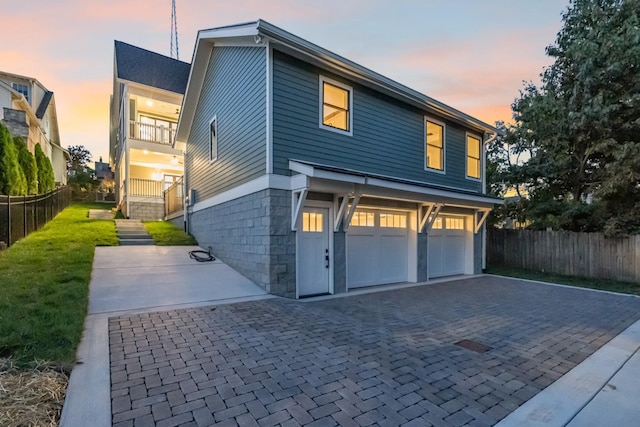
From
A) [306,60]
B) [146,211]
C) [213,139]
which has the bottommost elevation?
[146,211]

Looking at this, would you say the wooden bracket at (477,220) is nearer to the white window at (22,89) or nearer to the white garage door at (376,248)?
the white garage door at (376,248)

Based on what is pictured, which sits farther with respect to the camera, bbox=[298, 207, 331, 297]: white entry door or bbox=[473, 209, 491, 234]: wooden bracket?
bbox=[473, 209, 491, 234]: wooden bracket

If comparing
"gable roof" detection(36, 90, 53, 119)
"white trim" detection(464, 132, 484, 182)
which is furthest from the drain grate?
"gable roof" detection(36, 90, 53, 119)

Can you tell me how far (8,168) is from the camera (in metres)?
9.68

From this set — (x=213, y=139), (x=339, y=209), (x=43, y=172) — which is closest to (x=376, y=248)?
(x=339, y=209)

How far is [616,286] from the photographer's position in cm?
919

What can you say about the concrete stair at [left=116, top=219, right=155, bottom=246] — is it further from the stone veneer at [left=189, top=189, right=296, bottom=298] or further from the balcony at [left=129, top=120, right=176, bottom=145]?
the balcony at [left=129, top=120, right=176, bottom=145]

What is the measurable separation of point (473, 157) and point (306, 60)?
24.8 ft

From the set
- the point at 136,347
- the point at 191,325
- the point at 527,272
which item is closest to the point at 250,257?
the point at 191,325

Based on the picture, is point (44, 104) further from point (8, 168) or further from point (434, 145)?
point (434, 145)

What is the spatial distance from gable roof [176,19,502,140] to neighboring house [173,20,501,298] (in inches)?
1.2

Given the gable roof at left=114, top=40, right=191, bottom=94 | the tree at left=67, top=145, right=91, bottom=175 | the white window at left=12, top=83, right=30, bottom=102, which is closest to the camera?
the gable roof at left=114, top=40, right=191, bottom=94

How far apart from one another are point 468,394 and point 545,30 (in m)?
14.2

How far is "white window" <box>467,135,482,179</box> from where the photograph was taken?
1142cm
